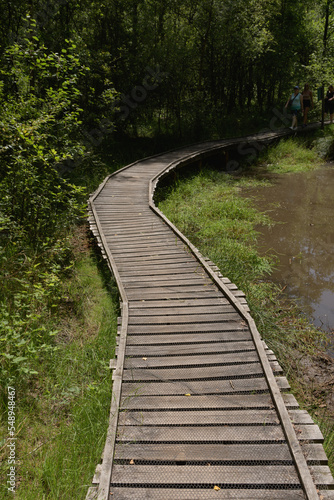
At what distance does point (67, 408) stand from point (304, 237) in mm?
6657

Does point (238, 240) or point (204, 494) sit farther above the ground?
point (238, 240)

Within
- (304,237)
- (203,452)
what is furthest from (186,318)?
(304,237)

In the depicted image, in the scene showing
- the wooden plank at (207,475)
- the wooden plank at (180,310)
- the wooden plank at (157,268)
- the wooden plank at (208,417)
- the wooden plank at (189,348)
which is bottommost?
the wooden plank at (207,475)

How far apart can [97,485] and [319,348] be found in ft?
11.9

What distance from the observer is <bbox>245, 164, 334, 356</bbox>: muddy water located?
6238 mm

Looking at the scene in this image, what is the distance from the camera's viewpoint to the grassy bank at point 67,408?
2893 mm

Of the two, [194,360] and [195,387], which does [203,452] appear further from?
[194,360]

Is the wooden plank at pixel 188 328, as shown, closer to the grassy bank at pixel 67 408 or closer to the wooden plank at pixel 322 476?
the grassy bank at pixel 67 408

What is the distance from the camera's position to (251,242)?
820 centimetres

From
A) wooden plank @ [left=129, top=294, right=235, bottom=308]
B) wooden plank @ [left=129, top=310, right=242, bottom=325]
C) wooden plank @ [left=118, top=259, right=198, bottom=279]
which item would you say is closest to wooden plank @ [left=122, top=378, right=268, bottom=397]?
wooden plank @ [left=129, top=310, right=242, bottom=325]

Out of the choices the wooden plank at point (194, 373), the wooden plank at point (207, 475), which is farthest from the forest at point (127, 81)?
the wooden plank at point (207, 475)

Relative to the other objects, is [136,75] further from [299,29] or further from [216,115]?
[299,29]

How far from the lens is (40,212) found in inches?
243

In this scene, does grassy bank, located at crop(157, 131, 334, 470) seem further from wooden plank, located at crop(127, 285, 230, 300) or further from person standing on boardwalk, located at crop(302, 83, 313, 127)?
person standing on boardwalk, located at crop(302, 83, 313, 127)
